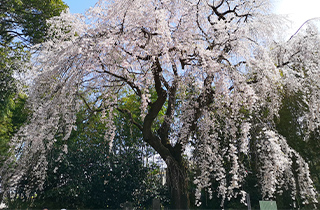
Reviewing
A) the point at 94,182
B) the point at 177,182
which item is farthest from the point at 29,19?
the point at 177,182

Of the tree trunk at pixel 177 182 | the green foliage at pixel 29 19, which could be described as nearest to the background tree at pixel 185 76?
the tree trunk at pixel 177 182

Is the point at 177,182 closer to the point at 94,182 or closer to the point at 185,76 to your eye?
the point at 185,76

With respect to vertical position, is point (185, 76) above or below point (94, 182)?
above

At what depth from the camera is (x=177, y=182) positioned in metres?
4.91

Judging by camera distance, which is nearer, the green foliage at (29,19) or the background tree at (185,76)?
the background tree at (185,76)

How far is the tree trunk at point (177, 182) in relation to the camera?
4.90m

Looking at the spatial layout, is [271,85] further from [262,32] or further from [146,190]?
[146,190]

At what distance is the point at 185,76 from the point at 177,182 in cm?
210

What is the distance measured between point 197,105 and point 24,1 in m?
6.94

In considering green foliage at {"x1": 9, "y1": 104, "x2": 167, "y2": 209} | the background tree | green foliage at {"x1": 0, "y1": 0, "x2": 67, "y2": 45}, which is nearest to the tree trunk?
the background tree

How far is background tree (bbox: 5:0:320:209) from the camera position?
12.0 ft

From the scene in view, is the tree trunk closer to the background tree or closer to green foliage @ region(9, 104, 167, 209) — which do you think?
the background tree

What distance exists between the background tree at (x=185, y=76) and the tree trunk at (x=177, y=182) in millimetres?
22

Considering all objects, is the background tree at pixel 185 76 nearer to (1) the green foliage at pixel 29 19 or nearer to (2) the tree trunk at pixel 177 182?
(2) the tree trunk at pixel 177 182
